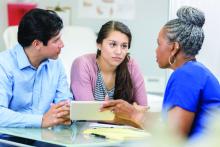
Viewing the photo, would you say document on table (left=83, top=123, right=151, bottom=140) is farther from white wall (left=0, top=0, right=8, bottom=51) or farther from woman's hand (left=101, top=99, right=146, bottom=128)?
white wall (left=0, top=0, right=8, bottom=51)

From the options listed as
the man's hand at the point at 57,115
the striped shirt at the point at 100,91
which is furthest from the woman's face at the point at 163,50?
the striped shirt at the point at 100,91

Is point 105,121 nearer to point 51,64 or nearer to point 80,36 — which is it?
point 51,64

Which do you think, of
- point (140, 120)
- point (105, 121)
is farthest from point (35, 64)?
point (140, 120)

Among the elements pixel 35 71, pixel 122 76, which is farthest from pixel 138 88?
pixel 35 71

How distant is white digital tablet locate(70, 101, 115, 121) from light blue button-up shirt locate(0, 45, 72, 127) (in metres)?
0.21

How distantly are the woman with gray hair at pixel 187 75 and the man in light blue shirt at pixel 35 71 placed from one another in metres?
0.53

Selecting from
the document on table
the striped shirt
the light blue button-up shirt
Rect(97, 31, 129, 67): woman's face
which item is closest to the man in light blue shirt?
the light blue button-up shirt

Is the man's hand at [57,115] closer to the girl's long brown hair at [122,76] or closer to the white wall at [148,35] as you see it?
the girl's long brown hair at [122,76]

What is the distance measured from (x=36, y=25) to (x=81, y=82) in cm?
47

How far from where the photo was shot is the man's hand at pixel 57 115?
1.97 m

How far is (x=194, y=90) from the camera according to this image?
5.64 ft

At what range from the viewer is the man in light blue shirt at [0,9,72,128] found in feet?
6.88

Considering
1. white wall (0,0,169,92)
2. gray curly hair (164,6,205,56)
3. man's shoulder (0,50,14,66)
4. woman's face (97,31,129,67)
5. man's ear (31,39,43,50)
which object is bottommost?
white wall (0,0,169,92)

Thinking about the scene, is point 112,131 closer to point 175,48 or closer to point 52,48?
point 175,48
